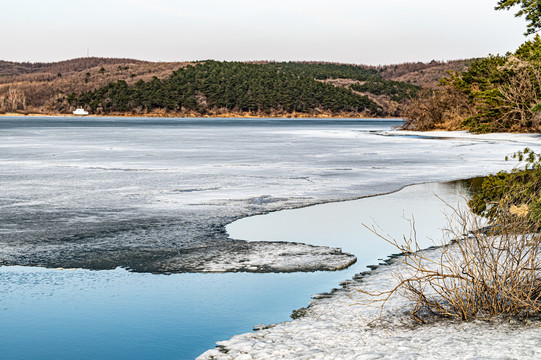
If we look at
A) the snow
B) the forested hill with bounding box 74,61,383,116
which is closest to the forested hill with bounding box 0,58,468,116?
the forested hill with bounding box 74,61,383,116

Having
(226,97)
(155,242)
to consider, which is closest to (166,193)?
(155,242)

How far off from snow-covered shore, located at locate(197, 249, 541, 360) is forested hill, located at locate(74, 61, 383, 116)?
460ft

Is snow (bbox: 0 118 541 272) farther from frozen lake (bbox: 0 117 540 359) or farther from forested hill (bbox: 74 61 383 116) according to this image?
forested hill (bbox: 74 61 383 116)

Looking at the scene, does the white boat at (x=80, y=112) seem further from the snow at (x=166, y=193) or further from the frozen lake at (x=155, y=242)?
the frozen lake at (x=155, y=242)

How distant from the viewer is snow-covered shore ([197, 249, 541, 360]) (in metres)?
4.82

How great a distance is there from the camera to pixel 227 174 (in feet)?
57.2

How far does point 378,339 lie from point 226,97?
143923 millimetres

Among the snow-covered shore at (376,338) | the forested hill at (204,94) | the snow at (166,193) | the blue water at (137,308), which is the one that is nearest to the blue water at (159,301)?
the blue water at (137,308)

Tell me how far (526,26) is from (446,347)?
7794 mm

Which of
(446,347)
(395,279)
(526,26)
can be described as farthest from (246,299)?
(526,26)

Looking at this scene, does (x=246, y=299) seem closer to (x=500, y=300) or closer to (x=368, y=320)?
(x=368, y=320)

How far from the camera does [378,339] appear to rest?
520 cm

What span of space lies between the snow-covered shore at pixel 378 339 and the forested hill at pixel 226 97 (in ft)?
460

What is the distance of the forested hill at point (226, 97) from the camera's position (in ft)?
476
